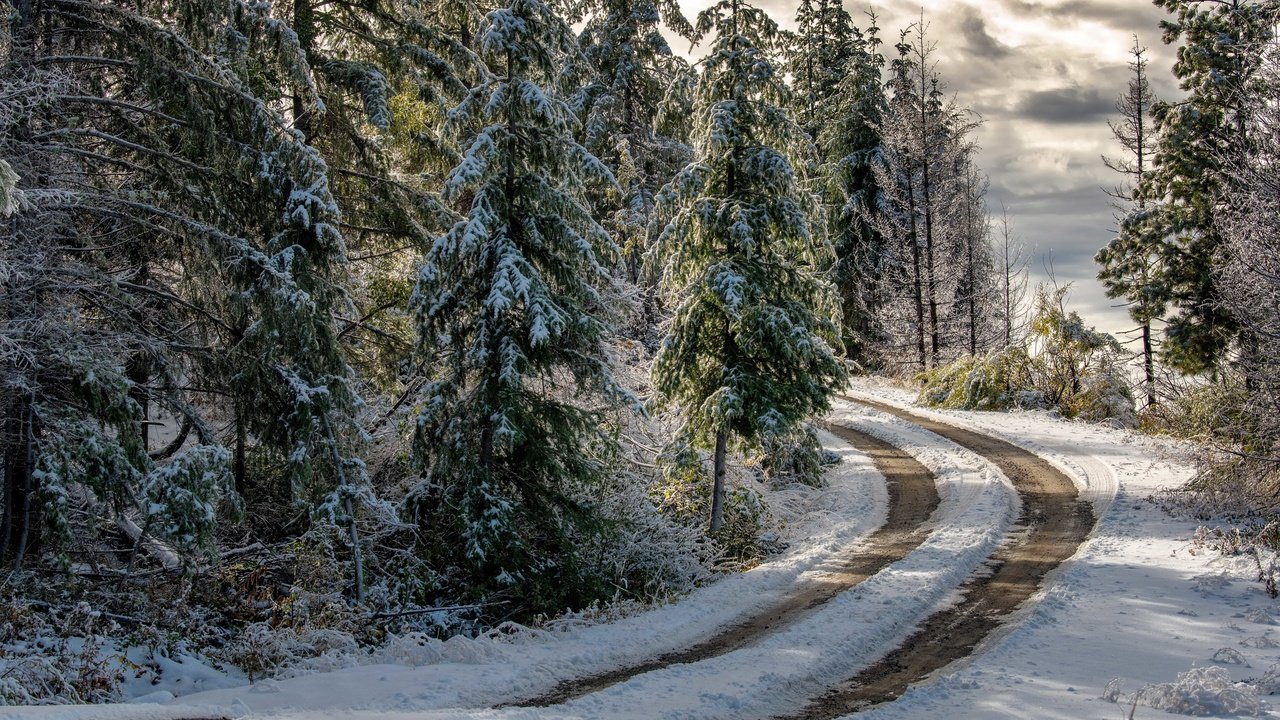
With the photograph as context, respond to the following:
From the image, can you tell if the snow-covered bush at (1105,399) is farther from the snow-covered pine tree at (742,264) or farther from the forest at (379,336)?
the snow-covered pine tree at (742,264)

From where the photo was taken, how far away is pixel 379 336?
16.3m

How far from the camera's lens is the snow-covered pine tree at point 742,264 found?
51.8ft

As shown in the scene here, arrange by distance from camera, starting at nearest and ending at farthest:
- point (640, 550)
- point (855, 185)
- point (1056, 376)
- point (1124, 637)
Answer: point (1124, 637) → point (640, 550) → point (1056, 376) → point (855, 185)

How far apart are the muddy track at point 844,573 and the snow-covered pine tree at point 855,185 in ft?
61.8

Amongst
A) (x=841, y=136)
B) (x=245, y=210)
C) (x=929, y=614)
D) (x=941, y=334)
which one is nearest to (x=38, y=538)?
(x=245, y=210)

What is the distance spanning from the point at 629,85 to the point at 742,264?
1644cm

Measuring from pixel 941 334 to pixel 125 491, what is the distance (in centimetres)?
3399

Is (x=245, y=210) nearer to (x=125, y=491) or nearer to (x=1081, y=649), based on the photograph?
(x=125, y=491)

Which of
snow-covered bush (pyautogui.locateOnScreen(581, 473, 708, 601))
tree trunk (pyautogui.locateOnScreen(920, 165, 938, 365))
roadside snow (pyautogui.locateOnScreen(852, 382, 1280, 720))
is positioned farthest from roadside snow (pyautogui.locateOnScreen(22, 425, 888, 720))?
tree trunk (pyautogui.locateOnScreen(920, 165, 938, 365))

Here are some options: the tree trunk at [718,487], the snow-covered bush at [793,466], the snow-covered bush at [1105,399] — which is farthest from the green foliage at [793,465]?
the snow-covered bush at [1105,399]

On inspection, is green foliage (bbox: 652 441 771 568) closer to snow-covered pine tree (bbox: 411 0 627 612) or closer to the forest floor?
the forest floor

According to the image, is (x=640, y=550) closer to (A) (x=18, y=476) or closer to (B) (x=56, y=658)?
(B) (x=56, y=658)

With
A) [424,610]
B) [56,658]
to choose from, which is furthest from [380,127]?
[56,658]

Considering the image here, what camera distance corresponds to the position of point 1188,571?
43.4 ft
